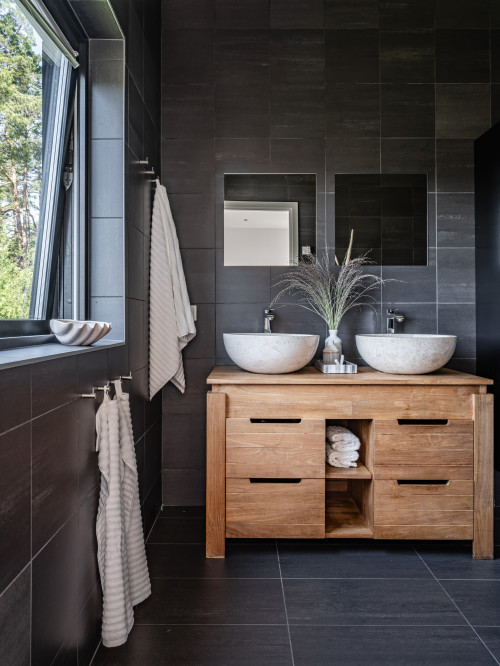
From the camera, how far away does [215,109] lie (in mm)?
2629

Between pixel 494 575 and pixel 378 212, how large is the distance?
1.77m

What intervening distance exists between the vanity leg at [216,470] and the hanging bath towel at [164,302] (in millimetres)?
449

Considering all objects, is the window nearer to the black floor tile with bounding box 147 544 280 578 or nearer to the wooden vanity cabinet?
the wooden vanity cabinet

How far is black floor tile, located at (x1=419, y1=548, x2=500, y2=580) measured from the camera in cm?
192

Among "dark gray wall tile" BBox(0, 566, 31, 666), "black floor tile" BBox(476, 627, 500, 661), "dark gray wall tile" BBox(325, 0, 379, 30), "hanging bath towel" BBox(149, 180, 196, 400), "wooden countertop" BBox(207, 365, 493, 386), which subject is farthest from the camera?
"dark gray wall tile" BBox(325, 0, 379, 30)

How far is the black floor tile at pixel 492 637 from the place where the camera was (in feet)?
4.82

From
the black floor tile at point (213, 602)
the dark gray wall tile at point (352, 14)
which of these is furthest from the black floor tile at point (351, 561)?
the dark gray wall tile at point (352, 14)

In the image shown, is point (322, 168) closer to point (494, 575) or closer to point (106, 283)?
point (106, 283)

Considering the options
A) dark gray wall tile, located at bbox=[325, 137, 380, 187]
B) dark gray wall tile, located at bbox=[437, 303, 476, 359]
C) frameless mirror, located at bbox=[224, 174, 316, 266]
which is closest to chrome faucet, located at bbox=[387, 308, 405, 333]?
dark gray wall tile, located at bbox=[437, 303, 476, 359]

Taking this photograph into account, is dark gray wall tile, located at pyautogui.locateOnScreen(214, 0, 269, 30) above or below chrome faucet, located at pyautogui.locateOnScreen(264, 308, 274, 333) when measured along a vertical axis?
above

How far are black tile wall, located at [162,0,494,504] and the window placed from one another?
0.94m

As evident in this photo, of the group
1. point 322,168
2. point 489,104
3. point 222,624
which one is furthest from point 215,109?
point 222,624

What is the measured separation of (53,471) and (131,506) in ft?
1.58

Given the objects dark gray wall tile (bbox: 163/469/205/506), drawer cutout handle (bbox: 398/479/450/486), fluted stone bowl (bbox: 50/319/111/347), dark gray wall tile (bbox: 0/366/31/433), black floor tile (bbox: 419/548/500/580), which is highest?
fluted stone bowl (bbox: 50/319/111/347)
